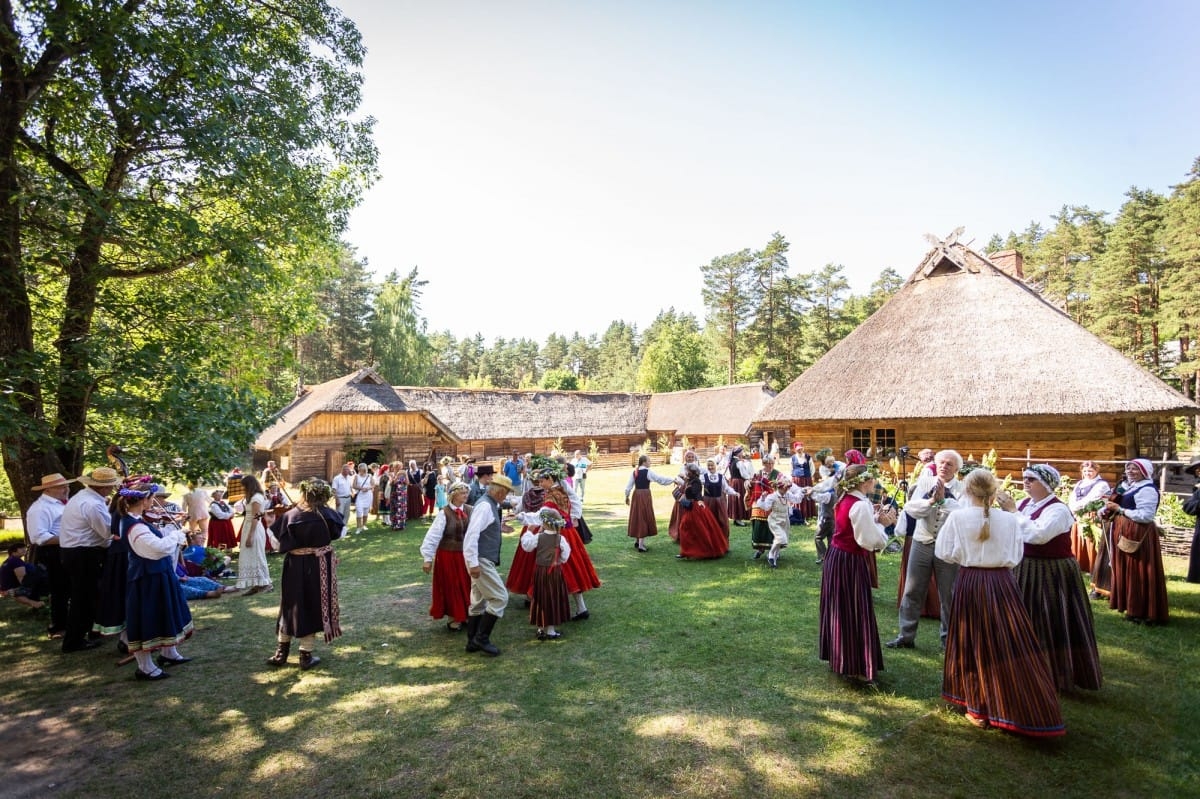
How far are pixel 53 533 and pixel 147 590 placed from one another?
2314 millimetres

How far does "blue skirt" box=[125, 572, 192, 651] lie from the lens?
18.5 ft

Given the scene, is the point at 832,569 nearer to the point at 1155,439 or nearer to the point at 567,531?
the point at 567,531

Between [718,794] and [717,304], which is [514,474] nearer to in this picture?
[718,794]

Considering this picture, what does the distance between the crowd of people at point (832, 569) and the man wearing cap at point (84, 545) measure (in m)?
0.02

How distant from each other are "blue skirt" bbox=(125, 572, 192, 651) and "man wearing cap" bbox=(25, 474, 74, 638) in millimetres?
1838

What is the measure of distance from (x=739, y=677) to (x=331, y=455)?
2289cm

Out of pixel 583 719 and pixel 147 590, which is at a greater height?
pixel 147 590

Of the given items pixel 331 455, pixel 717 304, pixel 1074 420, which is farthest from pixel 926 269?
pixel 717 304

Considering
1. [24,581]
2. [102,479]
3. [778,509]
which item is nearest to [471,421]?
[24,581]

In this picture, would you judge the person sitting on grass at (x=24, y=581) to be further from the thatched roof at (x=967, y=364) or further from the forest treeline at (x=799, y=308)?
the forest treeline at (x=799, y=308)

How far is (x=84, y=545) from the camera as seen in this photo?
21.0 ft

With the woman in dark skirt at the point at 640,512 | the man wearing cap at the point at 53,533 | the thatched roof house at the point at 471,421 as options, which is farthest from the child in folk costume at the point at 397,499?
the man wearing cap at the point at 53,533

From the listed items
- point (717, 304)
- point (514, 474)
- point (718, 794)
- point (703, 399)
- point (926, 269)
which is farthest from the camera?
point (717, 304)

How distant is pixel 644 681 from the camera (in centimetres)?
534
